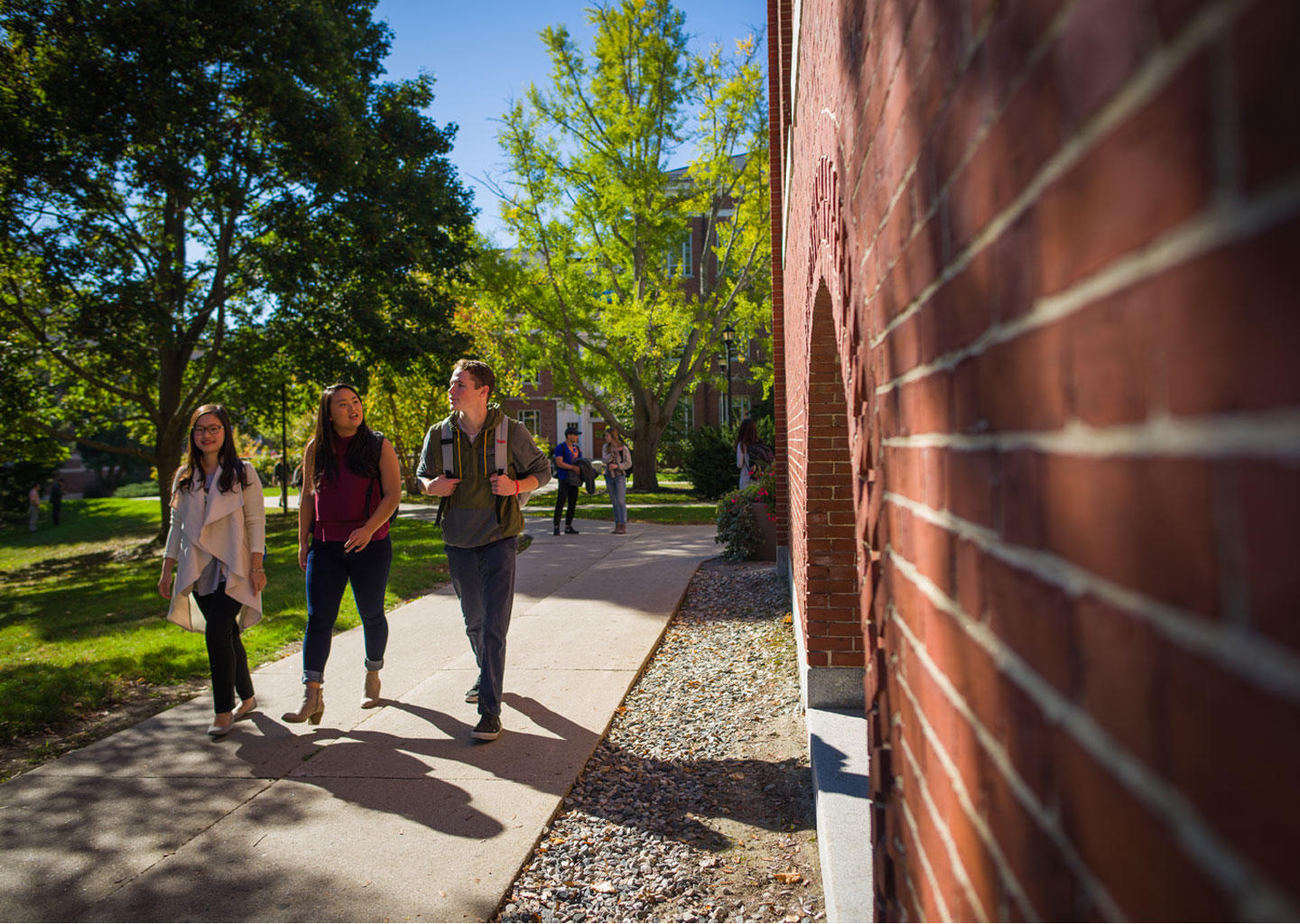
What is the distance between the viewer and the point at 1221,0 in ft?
1.54

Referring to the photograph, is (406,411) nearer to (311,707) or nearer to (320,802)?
(311,707)

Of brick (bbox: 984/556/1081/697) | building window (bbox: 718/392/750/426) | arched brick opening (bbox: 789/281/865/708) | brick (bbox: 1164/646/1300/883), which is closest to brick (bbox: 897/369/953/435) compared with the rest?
brick (bbox: 984/556/1081/697)

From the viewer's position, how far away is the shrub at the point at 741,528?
1159 centimetres

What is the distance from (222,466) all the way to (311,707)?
1574mm

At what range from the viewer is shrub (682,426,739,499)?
25.7 m

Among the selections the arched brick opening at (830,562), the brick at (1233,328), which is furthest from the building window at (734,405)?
the brick at (1233,328)

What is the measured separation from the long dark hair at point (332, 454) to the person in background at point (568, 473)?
9220 millimetres

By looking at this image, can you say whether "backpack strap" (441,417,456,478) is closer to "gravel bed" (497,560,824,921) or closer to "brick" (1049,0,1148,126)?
"gravel bed" (497,560,824,921)

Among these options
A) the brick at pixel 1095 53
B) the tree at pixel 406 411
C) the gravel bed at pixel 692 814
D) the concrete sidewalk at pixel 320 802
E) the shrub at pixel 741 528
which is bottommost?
the gravel bed at pixel 692 814

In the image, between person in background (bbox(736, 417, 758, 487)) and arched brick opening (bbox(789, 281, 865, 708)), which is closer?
arched brick opening (bbox(789, 281, 865, 708))

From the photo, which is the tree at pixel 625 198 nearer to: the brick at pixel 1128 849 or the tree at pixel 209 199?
the tree at pixel 209 199

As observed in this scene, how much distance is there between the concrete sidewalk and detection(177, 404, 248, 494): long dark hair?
154 centimetres

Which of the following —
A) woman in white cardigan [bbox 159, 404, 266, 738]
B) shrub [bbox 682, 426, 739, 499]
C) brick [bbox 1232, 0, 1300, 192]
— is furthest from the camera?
shrub [bbox 682, 426, 739, 499]

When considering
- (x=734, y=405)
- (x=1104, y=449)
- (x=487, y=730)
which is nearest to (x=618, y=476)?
(x=487, y=730)
